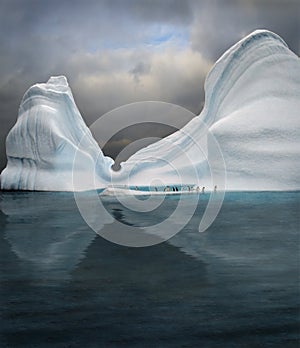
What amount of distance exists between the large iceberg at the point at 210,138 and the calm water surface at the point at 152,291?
2193 cm

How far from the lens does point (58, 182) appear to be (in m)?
33.5

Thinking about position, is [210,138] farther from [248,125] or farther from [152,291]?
[152,291]

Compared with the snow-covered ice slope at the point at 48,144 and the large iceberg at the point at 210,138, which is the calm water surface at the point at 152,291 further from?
the snow-covered ice slope at the point at 48,144

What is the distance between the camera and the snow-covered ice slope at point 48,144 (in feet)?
111

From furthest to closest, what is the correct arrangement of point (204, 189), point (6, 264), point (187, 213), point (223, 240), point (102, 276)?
point (204, 189) < point (187, 213) < point (223, 240) < point (6, 264) < point (102, 276)

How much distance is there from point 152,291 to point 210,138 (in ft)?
92.8

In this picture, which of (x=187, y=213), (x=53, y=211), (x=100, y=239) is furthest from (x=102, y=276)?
(x=53, y=211)

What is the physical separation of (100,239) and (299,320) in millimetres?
6267

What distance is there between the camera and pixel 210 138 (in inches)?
1346

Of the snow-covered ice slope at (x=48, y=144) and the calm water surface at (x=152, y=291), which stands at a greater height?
the calm water surface at (x=152, y=291)

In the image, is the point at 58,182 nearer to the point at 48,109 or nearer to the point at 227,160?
the point at 48,109

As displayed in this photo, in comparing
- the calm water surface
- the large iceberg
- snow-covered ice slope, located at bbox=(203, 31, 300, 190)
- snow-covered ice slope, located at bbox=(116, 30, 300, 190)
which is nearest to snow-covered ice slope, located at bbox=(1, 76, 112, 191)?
the large iceberg

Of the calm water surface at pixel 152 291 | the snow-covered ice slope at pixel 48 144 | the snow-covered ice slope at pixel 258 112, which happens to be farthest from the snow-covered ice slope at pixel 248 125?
the calm water surface at pixel 152 291

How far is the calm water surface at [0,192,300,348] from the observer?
477 cm
